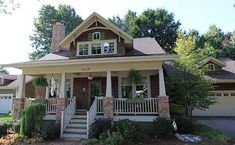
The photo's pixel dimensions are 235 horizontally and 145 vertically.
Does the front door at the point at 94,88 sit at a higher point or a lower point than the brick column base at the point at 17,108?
higher

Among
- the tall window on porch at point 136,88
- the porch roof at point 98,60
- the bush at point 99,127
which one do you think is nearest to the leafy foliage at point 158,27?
the tall window on porch at point 136,88

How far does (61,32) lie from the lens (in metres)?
18.9

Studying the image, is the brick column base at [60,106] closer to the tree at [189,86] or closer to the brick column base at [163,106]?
the brick column base at [163,106]

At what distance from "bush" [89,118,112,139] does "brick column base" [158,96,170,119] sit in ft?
8.78

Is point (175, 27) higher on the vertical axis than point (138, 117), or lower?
higher

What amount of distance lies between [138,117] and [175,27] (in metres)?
24.3

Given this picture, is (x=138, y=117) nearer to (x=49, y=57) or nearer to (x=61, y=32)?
(x=49, y=57)

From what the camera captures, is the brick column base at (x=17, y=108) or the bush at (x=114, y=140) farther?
the brick column base at (x=17, y=108)

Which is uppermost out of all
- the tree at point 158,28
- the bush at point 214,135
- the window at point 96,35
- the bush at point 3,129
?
the tree at point 158,28

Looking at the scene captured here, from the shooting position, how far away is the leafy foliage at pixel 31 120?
1110 centimetres

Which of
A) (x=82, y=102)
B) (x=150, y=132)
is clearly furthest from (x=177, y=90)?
(x=82, y=102)

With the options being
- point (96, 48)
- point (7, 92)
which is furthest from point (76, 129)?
point (7, 92)

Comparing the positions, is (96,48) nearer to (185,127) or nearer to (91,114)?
(91,114)

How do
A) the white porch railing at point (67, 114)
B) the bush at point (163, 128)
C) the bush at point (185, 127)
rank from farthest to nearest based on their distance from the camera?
1. the white porch railing at point (67, 114)
2. the bush at point (185, 127)
3. the bush at point (163, 128)
